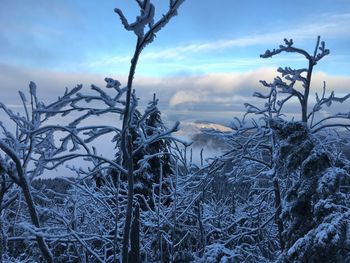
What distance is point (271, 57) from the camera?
5805 mm

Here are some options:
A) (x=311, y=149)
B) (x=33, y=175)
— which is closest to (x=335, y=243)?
(x=311, y=149)

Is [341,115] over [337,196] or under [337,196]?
over

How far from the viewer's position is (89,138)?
2947 mm

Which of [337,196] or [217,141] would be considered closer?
[337,196]

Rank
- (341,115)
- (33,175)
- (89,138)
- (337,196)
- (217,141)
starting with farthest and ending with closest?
(217,141), (341,115), (33,175), (337,196), (89,138)

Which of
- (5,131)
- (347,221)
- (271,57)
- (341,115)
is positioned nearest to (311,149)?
(347,221)

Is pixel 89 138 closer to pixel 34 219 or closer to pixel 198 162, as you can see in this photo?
pixel 34 219

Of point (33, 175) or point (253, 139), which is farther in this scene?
point (253, 139)

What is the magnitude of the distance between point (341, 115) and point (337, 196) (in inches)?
93.8

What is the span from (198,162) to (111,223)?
1.88m

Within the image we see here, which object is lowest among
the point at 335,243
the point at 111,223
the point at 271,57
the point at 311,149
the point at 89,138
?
the point at 111,223

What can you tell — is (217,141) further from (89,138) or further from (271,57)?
(89,138)

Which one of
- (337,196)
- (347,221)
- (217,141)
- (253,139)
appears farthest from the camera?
(217,141)

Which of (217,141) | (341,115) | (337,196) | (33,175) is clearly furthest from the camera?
(217,141)
